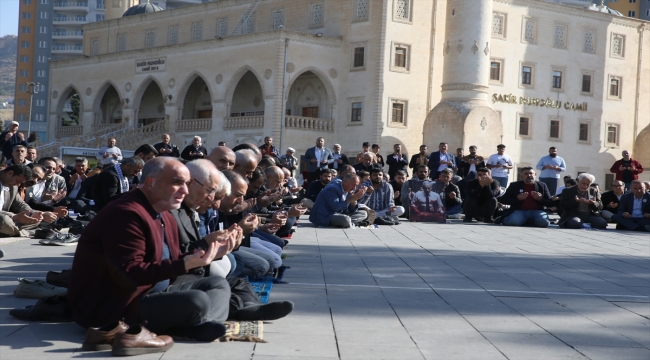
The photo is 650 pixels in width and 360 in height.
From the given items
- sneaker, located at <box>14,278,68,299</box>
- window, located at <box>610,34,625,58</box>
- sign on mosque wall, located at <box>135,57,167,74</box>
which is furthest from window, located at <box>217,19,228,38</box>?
sneaker, located at <box>14,278,68,299</box>

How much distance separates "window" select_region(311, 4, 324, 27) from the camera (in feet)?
156

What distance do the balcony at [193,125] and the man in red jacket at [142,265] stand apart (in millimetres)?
42091

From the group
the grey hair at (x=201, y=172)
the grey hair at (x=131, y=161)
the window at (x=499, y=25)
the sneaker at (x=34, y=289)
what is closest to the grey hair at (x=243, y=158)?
the grey hair at (x=131, y=161)

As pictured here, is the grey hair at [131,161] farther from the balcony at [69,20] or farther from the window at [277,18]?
the balcony at [69,20]

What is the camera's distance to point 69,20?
4112 inches

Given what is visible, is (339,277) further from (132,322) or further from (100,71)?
(100,71)

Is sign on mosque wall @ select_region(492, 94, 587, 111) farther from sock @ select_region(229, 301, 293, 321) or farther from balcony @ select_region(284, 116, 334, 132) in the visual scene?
sock @ select_region(229, 301, 293, 321)

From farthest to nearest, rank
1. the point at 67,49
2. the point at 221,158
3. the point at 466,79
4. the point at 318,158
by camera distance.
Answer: the point at 67,49
the point at 466,79
the point at 318,158
the point at 221,158

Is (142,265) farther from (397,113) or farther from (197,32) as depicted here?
(197,32)

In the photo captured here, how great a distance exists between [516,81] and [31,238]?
1507 inches

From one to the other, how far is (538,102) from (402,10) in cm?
941

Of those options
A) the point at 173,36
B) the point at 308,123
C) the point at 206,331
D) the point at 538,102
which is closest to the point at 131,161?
the point at 206,331

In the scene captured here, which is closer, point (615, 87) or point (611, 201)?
point (611, 201)

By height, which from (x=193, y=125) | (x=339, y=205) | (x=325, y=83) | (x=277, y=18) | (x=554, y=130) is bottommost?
(x=339, y=205)
